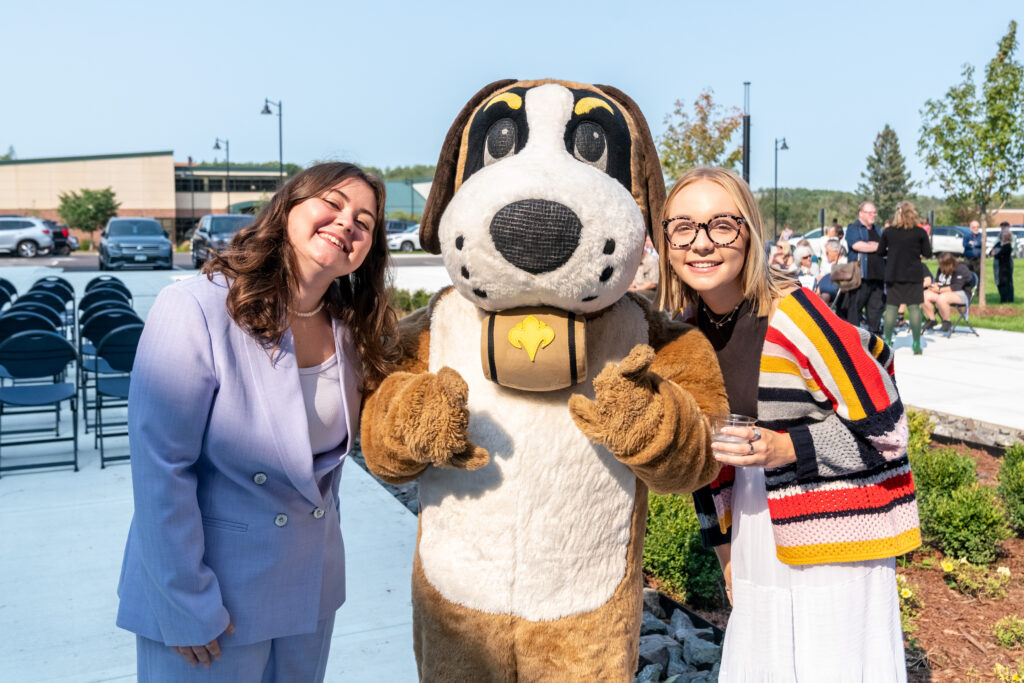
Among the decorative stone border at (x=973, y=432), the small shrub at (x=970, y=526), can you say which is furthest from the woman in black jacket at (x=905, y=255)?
the small shrub at (x=970, y=526)

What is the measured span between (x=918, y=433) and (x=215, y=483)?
17.4ft

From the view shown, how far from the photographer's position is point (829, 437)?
232 cm

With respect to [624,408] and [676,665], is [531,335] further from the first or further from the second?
[676,665]

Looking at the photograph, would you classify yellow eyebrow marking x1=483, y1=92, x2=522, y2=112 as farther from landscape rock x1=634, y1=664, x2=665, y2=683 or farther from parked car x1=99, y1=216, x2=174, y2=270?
parked car x1=99, y1=216, x2=174, y2=270

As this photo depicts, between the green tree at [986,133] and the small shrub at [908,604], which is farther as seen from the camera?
the green tree at [986,133]

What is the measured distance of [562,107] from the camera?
2324 millimetres

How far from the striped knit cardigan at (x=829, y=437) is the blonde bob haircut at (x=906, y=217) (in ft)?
29.0

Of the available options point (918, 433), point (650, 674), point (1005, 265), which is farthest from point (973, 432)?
point (1005, 265)

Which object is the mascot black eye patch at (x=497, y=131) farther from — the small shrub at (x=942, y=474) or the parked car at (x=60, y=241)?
the parked car at (x=60, y=241)

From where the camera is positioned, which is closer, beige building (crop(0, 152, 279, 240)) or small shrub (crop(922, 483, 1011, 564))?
small shrub (crop(922, 483, 1011, 564))

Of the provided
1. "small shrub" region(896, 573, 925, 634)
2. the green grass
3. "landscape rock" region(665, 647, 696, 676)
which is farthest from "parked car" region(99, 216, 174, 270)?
"small shrub" region(896, 573, 925, 634)

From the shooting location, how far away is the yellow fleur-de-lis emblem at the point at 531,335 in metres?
2.09

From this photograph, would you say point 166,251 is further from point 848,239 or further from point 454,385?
point 454,385

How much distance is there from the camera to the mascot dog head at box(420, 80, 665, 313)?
79.3 inches
